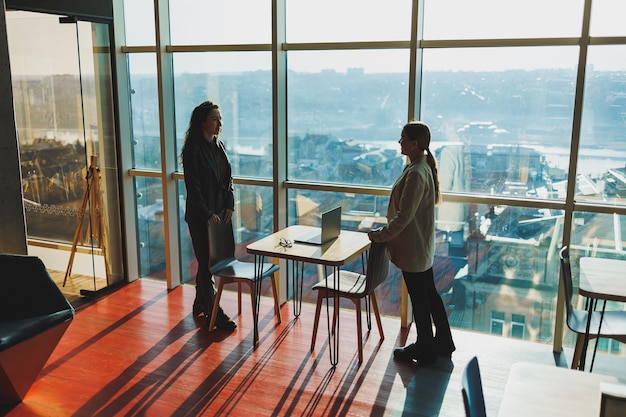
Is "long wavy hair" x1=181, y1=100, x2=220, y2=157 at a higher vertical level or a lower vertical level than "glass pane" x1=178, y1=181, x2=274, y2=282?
higher

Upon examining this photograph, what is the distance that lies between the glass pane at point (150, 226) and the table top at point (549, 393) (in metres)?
4.56

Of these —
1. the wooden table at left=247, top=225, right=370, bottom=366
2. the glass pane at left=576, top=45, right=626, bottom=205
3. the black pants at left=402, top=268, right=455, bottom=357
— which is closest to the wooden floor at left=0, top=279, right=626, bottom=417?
the black pants at left=402, top=268, right=455, bottom=357

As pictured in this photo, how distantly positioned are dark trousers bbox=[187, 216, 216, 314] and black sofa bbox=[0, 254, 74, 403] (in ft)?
4.18

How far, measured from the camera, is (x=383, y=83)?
5152mm

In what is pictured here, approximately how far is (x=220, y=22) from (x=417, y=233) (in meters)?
2.75

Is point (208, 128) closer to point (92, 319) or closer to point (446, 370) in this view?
point (92, 319)

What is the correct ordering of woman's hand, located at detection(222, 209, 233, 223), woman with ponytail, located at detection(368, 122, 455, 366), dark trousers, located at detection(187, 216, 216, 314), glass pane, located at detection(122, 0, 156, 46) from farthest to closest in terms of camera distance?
glass pane, located at detection(122, 0, 156, 46), woman's hand, located at detection(222, 209, 233, 223), dark trousers, located at detection(187, 216, 216, 314), woman with ponytail, located at detection(368, 122, 455, 366)

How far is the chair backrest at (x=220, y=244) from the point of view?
503 centimetres

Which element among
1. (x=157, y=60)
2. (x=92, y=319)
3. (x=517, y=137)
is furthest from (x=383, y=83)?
(x=92, y=319)

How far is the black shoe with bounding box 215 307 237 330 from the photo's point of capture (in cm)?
512

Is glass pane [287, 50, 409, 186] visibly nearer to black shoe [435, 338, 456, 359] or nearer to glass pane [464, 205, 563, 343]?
glass pane [464, 205, 563, 343]

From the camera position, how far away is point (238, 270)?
16.4 ft

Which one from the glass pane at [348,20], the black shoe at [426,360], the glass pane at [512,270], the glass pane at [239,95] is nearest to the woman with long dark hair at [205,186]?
the glass pane at [239,95]

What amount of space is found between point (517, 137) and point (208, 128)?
2.40 m
